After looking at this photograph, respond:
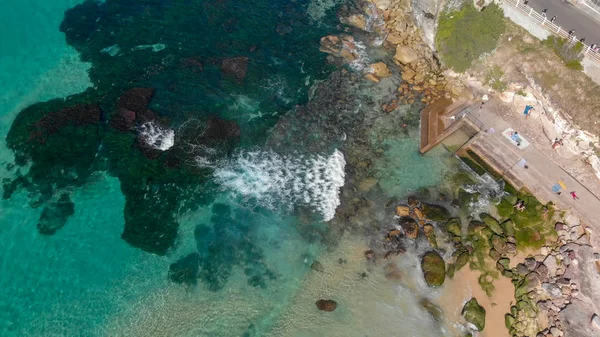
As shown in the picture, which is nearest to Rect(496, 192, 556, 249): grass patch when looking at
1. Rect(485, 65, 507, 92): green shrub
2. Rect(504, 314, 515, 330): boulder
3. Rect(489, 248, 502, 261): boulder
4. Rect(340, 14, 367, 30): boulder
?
Rect(489, 248, 502, 261): boulder

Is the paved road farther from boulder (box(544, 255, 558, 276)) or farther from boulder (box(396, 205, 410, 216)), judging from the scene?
boulder (box(396, 205, 410, 216))

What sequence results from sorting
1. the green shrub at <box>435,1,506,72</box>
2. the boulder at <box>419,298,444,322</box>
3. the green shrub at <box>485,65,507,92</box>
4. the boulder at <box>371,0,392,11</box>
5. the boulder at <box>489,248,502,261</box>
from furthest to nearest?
the boulder at <box>371,0,392,11</box> < the green shrub at <box>435,1,506,72</box> < the green shrub at <box>485,65,507,92</box> < the boulder at <box>489,248,502,261</box> < the boulder at <box>419,298,444,322</box>

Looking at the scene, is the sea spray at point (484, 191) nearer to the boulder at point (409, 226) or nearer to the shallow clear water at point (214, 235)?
the shallow clear water at point (214, 235)

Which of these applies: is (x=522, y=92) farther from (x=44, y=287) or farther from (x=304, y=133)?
(x=44, y=287)

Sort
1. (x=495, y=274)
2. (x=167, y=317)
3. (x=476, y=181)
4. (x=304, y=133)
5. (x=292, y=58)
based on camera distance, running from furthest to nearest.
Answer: (x=292, y=58) < (x=304, y=133) < (x=476, y=181) < (x=495, y=274) < (x=167, y=317)

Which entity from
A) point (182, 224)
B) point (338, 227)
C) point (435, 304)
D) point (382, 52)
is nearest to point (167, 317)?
point (182, 224)

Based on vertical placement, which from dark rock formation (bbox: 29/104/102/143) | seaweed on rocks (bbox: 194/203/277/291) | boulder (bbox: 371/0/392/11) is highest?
boulder (bbox: 371/0/392/11)

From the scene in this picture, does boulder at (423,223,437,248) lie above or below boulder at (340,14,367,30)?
below
